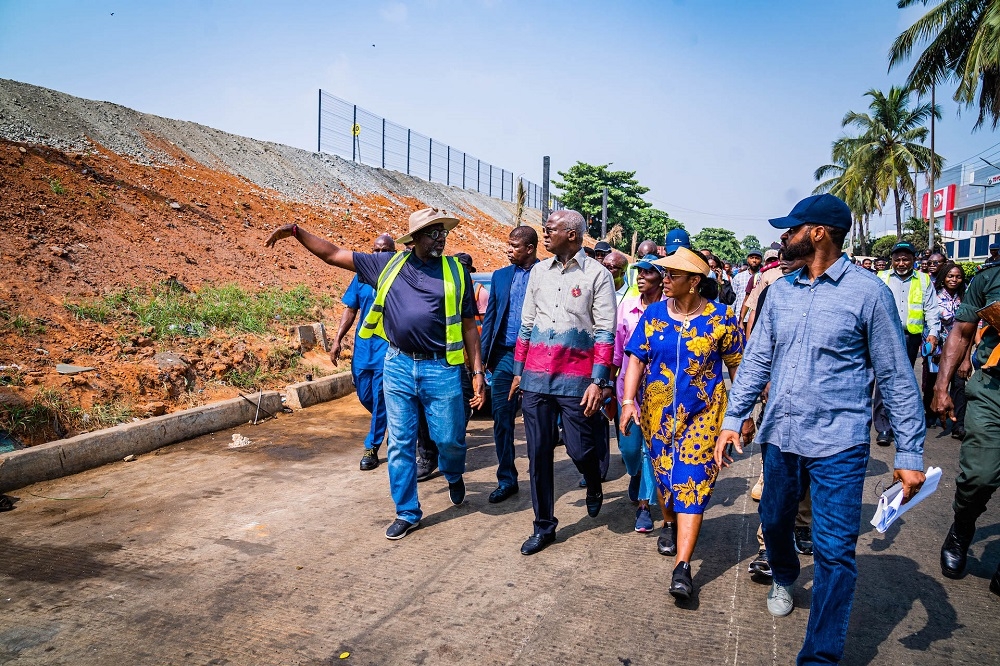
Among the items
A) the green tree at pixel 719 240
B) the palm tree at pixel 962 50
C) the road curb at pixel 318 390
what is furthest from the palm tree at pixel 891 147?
the green tree at pixel 719 240

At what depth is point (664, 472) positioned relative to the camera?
149 inches

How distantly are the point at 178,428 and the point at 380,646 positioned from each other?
15.1 feet

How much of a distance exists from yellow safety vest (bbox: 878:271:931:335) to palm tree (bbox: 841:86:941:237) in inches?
1247

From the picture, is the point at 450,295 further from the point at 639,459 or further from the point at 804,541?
the point at 804,541

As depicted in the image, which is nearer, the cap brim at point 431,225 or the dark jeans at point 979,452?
the dark jeans at point 979,452

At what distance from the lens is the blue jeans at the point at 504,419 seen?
17.5 feet

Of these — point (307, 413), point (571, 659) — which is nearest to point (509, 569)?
point (571, 659)

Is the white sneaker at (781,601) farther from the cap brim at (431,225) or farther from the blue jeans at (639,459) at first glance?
the cap brim at (431,225)

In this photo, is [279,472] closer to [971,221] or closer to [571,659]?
[571,659]

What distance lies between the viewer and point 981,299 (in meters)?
4.27

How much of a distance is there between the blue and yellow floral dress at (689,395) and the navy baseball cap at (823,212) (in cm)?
86

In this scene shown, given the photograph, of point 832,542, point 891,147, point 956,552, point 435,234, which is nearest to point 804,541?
point 956,552

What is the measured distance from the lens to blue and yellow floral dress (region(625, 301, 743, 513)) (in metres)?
3.68

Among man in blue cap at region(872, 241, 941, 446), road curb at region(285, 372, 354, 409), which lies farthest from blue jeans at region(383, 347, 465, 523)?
man in blue cap at region(872, 241, 941, 446)
